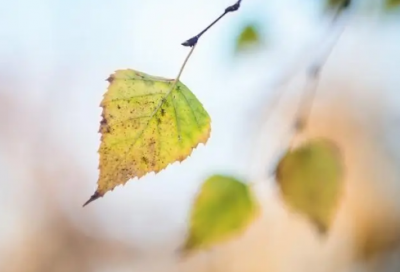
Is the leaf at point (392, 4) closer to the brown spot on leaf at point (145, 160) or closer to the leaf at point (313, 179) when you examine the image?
the leaf at point (313, 179)

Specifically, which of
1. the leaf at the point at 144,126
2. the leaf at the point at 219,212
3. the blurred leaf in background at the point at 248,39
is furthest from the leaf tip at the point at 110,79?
the blurred leaf in background at the point at 248,39

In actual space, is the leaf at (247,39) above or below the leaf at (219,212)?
above

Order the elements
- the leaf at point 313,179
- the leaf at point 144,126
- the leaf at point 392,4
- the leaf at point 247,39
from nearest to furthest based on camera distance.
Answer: the leaf at point 144,126, the leaf at point 313,179, the leaf at point 392,4, the leaf at point 247,39

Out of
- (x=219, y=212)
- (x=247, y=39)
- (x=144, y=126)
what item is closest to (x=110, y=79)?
(x=144, y=126)

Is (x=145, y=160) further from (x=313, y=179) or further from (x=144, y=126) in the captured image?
(x=313, y=179)

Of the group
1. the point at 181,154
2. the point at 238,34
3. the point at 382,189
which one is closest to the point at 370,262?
the point at 382,189
